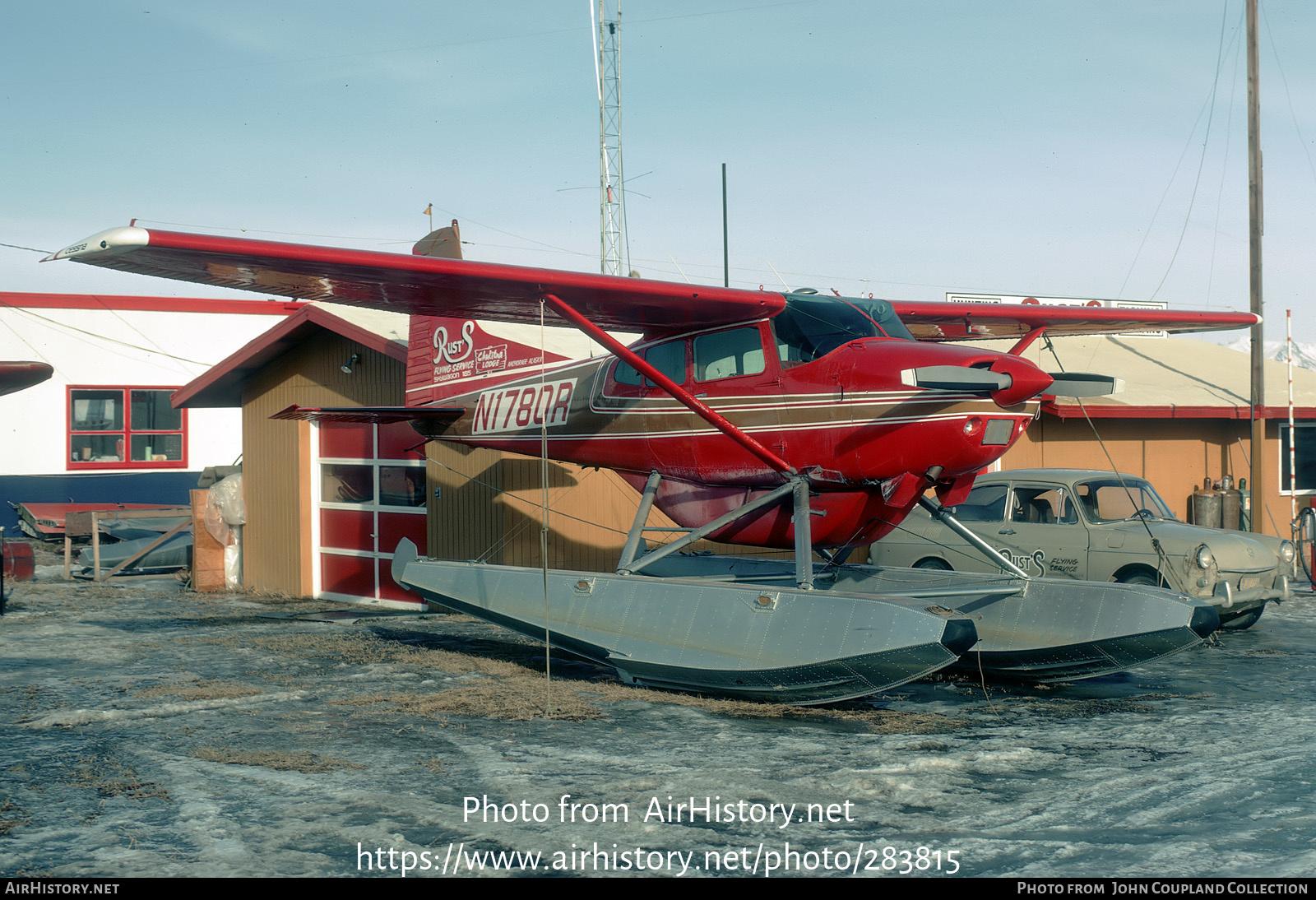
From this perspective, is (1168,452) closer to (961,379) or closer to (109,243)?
(961,379)

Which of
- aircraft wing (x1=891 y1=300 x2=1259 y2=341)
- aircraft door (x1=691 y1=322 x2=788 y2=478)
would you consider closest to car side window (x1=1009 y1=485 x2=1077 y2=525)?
aircraft wing (x1=891 y1=300 x2=1259 y2=341)

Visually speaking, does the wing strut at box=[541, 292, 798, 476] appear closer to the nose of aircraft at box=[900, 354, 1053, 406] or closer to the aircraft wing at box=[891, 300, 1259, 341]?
the nose of aircraft at box=[900, 354, 1053, 406]

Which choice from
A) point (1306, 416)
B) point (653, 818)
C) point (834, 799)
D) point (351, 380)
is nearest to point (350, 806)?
point (653, 818)

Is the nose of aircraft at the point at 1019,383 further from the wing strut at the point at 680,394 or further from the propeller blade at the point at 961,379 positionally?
the wing strut at the point at 680,394

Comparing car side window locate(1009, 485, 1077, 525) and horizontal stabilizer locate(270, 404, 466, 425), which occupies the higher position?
horizontal stabilizer locate(270, 404, 466, 425)

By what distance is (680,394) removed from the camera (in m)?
8.51

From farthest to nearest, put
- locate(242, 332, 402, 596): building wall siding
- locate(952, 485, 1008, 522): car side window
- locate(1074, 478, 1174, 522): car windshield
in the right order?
locate(242, 332, 402, 596): building wall siding → locate(952, 485, 1008, 522): car side window → locate(1074, 478, 1174, 522): car windshield

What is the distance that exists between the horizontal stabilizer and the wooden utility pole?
446 inches

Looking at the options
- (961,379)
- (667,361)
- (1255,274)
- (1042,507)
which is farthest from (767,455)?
(1255,274)

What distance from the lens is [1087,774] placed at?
5918 millimetres

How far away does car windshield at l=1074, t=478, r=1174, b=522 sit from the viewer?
11062 millimetres
